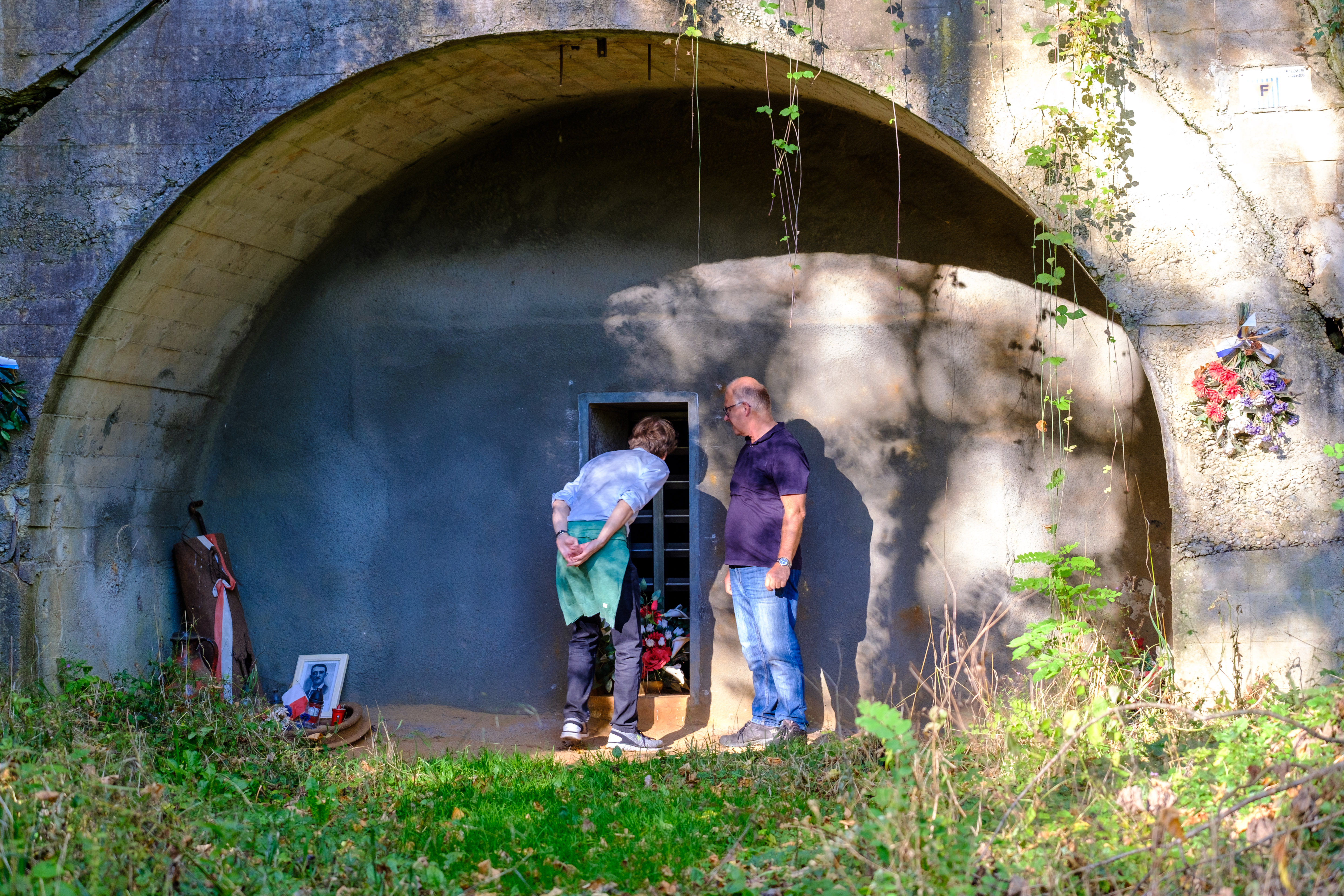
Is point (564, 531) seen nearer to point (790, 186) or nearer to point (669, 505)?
point (669, 505)

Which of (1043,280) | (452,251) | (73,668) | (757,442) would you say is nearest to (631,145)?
(452,251)

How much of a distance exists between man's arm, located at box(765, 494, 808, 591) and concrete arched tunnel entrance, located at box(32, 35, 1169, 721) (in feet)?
2.41

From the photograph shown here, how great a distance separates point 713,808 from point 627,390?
8.70ft

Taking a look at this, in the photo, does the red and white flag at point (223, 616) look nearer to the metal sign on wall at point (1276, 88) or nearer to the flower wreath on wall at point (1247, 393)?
the flower wreath on wall at point (1247, 393)

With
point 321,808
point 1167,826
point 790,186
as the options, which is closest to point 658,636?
point 321,808

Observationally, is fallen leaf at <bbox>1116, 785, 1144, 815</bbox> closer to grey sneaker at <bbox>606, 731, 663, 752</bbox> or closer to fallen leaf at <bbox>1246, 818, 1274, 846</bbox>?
fallen leaf at <bbox>1246, 818, 1274, 846</bbox>

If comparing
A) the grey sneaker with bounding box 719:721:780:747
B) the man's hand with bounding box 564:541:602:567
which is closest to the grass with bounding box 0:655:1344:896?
the grey sneaker with bounding box 719:721:780:747

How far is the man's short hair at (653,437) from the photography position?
5.73 meters

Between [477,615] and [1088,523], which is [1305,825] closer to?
[1088,523]

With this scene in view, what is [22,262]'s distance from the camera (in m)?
5.26

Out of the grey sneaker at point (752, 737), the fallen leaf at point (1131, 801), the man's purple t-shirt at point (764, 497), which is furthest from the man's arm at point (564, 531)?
the fallen leaf at point (1131, 801)

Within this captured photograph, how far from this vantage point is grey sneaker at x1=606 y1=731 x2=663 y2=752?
17.9 ft

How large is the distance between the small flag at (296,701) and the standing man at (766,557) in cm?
233

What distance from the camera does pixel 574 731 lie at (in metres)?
5.44
